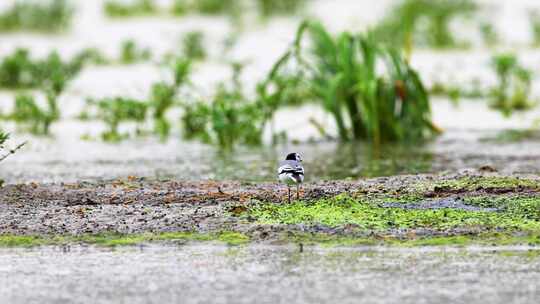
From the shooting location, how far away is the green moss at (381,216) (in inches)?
267

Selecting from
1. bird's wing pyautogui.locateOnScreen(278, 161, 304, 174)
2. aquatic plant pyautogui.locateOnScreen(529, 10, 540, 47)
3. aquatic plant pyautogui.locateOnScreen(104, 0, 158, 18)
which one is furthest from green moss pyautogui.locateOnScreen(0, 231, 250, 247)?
aquatic plant pyautogui.locateOnScreen(104, 0, 158, 18)

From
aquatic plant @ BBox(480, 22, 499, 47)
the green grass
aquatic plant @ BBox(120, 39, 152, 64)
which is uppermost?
aquatic plant @ BBox(480, 22, 499, 47)

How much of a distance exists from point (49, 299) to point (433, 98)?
9.28 metres

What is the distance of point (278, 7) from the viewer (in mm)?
17828

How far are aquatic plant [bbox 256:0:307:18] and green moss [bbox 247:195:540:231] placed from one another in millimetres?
10576

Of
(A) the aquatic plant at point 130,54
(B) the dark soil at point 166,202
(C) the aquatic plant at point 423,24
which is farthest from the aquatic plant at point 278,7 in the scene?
(B) the dark soil at point 166,202

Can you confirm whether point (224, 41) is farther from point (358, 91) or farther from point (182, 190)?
point (182, 190)

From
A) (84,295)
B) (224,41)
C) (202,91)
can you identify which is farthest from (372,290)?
(224,41)

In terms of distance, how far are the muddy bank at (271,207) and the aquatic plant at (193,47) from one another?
747cm

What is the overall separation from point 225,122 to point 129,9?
7.00 m

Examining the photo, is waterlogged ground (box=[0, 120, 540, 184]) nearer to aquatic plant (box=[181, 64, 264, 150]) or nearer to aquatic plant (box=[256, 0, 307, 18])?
aquatic plant (box=[181, 64, 264, 150])

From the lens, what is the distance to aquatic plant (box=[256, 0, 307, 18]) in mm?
17719

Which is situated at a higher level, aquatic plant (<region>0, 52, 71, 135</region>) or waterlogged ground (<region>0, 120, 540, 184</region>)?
aquatic plant (<region>0, 52, 71, 135</region>)

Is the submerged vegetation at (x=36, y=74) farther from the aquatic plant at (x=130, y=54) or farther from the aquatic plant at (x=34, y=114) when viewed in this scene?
the aquatic plant at (x=130, y=54)
